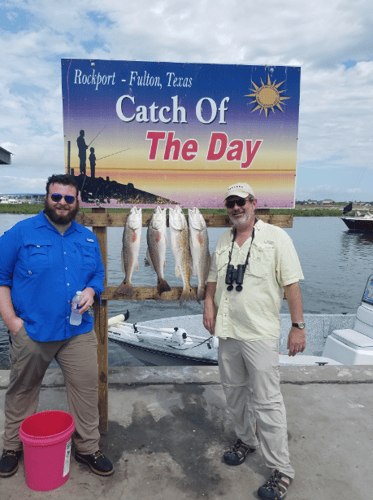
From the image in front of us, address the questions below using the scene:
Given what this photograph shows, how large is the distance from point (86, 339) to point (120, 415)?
112 cm

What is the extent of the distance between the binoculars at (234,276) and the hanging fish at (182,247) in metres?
0.48

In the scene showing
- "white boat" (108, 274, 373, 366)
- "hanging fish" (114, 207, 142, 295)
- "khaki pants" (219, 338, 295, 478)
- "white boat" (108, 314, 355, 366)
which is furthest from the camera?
"white boat" (108, 314, 355, 366)

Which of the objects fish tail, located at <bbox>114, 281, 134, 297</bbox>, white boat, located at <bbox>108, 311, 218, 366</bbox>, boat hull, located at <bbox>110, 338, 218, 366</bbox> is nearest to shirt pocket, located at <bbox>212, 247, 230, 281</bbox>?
fish tail, located at <bbox>114, 281, 134, 297</bbox>

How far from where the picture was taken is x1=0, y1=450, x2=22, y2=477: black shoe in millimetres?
2605

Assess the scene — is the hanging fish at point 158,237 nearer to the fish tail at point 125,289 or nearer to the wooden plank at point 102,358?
the fish tail at point 125,289

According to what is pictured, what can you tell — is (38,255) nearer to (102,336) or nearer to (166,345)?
(102,336)

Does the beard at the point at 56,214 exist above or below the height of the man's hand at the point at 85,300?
above

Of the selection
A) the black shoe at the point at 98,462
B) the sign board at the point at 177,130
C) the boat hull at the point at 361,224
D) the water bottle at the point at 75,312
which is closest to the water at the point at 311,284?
the sign board at the point at 177,130

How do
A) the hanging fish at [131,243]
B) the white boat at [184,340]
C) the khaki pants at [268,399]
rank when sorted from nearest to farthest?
the khaki pants at [268,399] < the hanging fish at [131,243] < the white boat at [184,340]

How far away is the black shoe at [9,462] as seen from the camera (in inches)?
103

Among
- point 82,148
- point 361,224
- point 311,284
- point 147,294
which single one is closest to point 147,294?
point 147,294

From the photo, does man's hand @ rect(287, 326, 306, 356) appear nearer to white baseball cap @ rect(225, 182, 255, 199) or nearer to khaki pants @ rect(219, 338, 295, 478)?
khaki pants @ rect(219, 338, 295, 478)

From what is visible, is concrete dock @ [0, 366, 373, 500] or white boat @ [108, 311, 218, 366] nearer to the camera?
concrete dock @ [0, 366, 373, 500]

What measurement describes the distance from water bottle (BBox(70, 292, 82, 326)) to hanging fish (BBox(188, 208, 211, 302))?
1003 mm
